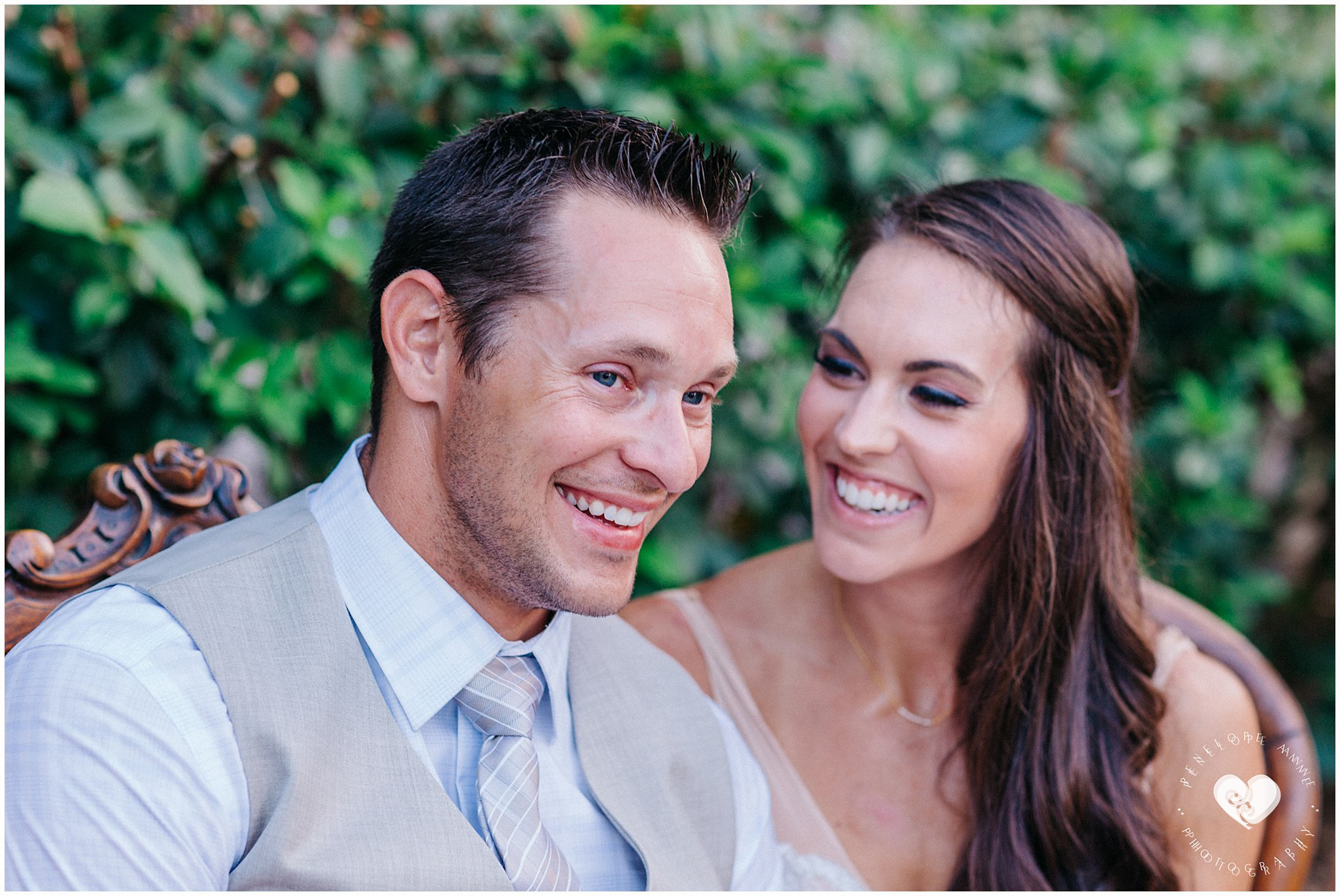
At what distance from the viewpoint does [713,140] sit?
257 centimetres

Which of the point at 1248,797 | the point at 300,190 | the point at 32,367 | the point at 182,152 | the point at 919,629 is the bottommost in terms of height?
the point at 1248,797

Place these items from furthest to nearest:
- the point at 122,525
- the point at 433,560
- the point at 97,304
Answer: the point at 97,304, the point at 122,525, the point at 433,560

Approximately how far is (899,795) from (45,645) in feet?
5.77

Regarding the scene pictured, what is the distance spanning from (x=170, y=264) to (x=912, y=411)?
57.9 inches

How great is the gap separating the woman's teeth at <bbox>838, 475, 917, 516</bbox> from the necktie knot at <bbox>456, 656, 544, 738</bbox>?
90cm

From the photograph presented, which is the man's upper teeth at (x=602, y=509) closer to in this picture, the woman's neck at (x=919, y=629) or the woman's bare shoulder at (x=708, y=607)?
the woman's bare shoulder at (x=708, y=607)

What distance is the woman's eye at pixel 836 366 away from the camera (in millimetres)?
2338

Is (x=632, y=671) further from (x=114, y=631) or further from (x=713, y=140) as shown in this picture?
(x=713, y=140)

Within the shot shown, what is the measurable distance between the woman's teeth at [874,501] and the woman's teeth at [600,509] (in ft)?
2.75

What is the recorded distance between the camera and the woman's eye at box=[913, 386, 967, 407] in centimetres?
221

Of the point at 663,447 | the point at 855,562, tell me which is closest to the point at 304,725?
the point at 663,447

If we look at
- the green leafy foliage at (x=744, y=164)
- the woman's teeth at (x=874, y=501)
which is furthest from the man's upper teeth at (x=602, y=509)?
the woman's teeth at (x=874, y=501)

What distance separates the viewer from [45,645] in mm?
1339

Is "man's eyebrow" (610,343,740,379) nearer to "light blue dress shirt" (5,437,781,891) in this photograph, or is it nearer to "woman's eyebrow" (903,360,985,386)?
"light blue dress shirt" (5,437,781,891)
